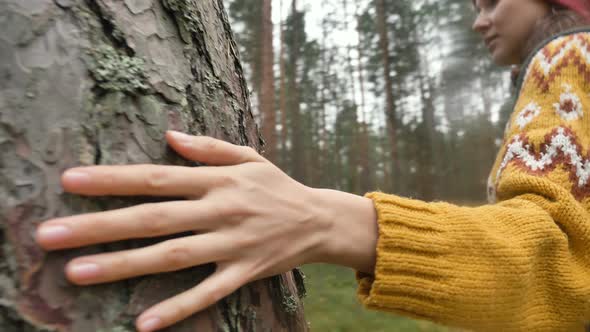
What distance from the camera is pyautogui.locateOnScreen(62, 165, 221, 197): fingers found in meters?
0.60

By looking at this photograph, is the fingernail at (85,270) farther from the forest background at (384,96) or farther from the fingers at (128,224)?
the forest background at (384,96)

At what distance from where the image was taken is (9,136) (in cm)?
60

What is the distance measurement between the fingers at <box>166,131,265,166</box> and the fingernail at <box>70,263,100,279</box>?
256 mm

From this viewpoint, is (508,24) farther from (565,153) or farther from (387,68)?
(387,68)

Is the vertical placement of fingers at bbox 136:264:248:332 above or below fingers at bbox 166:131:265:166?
below

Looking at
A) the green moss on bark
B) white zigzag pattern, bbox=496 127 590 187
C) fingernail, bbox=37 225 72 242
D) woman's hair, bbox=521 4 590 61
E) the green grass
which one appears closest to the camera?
fingernail, bbox=37 225 72 242

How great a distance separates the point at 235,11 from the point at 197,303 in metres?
10.1

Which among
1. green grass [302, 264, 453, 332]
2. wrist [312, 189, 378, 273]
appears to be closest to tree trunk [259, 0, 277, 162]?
green grass [302, 264, 453, 332]

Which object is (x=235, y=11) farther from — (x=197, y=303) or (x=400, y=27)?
(x=197, y=303)

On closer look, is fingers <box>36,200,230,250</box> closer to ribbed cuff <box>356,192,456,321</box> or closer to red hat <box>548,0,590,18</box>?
ribbed cuff <box>356,192,456,321</box>

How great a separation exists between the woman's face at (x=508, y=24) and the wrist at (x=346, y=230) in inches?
49.2

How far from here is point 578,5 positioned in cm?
142

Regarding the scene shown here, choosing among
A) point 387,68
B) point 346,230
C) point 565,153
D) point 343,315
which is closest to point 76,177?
point 346,230

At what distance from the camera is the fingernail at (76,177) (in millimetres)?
590
